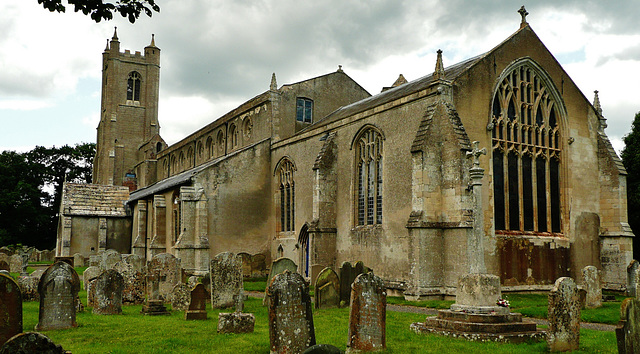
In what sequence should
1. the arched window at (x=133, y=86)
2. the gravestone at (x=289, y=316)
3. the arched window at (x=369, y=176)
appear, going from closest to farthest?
1. the gravestone at (x=289, y=316)
2. the arched window at (x=369, y=176)
3. the arched window at (x=133, y=86)

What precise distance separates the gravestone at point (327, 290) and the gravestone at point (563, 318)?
6953mm

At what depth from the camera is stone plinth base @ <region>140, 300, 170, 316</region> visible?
45.4 feet

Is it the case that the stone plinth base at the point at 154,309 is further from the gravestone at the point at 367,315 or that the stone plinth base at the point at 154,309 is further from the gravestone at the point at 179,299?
the gravestone at the point at 367,315

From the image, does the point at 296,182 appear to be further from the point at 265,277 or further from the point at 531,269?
the point at 531,269

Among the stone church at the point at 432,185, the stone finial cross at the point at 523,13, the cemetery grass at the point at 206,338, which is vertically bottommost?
the cemetery grass at the point at 206,338

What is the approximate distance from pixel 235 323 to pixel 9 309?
411 centimetres

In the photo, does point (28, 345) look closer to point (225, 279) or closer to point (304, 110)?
point (225, 279)

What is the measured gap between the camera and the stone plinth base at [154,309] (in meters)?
13.8

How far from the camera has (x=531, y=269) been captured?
791 inches

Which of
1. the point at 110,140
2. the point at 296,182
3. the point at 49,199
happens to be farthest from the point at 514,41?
the point at 49,199

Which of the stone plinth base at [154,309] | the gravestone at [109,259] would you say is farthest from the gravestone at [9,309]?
the gravestone at [109,259]

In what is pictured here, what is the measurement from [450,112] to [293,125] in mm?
13625

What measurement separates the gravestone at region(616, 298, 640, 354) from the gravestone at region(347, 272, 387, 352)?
350 centimetres

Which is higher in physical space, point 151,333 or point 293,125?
point 293,125
